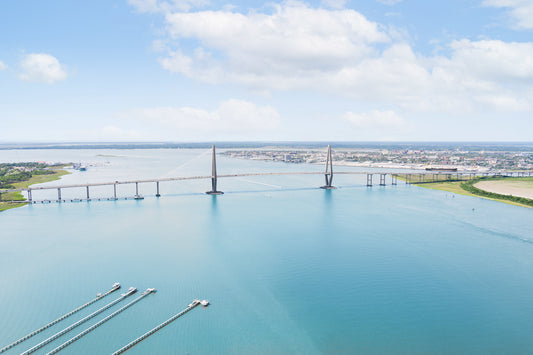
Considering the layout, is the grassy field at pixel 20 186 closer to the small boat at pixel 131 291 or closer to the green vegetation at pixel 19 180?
the green vegetation at pixel 19 180

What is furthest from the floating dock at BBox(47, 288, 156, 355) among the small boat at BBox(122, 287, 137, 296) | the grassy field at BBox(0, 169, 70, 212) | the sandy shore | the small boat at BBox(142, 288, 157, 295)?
the sandy shore

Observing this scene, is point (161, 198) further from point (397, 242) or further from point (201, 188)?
point (397, 242)

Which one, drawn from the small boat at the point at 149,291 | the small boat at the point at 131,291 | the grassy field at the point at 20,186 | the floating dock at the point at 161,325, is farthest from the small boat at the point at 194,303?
the grassy field at the point at 20,186

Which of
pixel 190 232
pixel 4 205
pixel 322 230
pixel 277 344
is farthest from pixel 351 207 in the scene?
pixel 4 205

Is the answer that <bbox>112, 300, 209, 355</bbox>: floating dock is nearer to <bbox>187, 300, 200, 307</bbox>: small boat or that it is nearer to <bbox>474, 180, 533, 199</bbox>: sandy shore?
<bbox>187, 300, 200, 307</bbox>: small boat

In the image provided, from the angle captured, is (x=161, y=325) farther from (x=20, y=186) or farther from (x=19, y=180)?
(x=19, y=180)

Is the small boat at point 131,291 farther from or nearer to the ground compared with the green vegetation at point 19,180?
nearer to the ground
